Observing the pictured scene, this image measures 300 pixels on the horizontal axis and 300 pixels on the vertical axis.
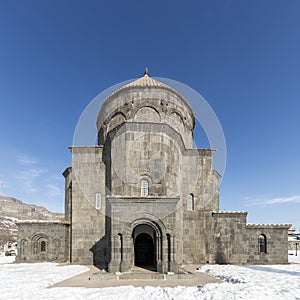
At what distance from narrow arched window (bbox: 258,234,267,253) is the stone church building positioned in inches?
2.3

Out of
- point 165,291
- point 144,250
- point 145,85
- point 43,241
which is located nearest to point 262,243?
point 144,250

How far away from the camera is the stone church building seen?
52.5 ft

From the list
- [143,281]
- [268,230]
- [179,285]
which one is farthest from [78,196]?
[268,230]

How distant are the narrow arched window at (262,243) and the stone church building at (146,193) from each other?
0.19 feet

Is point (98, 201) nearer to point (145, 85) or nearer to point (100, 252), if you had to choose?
point (100, 252)

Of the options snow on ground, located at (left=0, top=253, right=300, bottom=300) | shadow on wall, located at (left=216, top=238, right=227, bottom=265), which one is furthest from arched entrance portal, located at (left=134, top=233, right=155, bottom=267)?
snow on ground, located at (left=0, top=253, right=300, bottom=300)

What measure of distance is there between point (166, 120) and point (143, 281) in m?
11.6

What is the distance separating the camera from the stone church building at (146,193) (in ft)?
52.5

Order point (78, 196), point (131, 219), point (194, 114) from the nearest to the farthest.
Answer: point (131, 219) → point (78, 196) → point (194, 114)

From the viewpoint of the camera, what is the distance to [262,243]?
1922cm

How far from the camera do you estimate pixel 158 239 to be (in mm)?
12898

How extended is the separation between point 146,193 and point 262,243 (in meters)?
10.8

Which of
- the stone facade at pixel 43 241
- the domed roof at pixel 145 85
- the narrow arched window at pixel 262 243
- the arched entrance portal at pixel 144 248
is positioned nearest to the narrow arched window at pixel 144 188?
the arched entrance portal at pixel 144 248

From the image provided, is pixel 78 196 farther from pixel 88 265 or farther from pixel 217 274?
pixel 217 274
